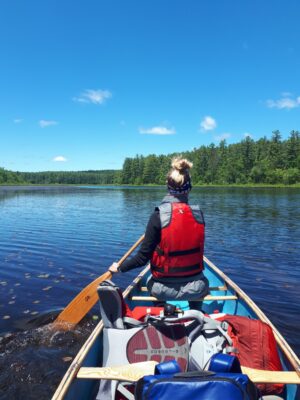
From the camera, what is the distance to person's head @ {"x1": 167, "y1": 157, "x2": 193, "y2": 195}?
448 cm

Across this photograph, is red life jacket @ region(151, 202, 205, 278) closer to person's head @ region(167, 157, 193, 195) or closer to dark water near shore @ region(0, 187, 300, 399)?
person's head @ region(167, 157, 193, 195)

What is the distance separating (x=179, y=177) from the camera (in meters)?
4.48

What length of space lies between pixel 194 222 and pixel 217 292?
347cm

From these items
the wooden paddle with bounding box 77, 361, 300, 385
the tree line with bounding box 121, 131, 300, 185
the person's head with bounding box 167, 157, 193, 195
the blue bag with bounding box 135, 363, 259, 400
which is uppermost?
the tree line with bounding box 121, 131, 300, 185

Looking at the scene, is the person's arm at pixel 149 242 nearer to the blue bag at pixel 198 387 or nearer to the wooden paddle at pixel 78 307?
the wooden paddle at pixel 78 307

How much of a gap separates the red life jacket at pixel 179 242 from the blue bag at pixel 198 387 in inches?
85.4

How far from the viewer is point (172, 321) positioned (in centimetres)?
352

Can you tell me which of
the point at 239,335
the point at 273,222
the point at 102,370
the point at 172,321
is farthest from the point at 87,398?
the point at 273,222

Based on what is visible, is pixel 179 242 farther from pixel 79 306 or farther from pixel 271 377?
pixel 79 306

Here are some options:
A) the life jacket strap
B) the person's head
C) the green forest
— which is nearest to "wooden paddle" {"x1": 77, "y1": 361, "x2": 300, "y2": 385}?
the life jacket strap

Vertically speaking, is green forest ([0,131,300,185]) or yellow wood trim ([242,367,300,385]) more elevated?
green forest ([0,131,300,185])

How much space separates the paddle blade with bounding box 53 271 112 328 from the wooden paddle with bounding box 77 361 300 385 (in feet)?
9.31

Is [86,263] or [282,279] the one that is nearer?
[282,279]

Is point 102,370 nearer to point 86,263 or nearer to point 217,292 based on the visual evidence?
point 217,292
